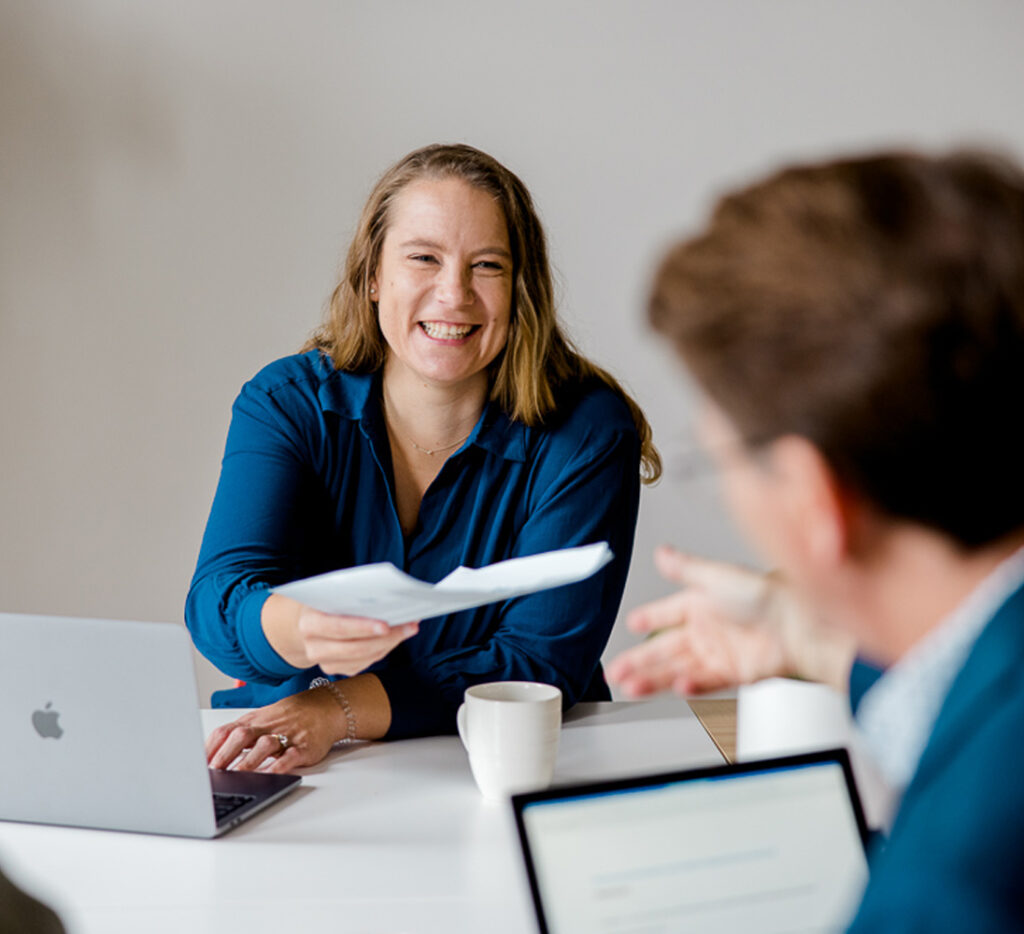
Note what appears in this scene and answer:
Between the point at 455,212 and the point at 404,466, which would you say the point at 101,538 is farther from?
the point at 455,212

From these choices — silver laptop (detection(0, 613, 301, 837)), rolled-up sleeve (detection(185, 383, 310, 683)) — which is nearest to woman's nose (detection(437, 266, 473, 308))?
rolled-up sleeve (detection(185, 383, 310, 683))

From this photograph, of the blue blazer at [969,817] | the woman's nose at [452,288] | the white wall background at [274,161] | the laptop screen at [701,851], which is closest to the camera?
the blue blazer at [969,817]

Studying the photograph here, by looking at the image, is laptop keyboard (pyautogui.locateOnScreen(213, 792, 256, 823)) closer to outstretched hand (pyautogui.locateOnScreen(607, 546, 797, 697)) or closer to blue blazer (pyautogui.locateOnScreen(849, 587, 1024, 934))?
outstretched hand (pyautogui.locateOnScreen(607, 546, 797, 697))

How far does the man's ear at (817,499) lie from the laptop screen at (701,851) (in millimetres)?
275

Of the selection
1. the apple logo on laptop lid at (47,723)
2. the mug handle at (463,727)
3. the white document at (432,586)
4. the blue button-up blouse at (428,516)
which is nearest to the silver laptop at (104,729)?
the apple logo on laptop lid at (47,723)

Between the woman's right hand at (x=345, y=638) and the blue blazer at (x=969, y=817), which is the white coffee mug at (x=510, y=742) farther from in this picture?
the blue blazer at (x=969, y=817)

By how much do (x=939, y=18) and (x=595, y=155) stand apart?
1.03 metres

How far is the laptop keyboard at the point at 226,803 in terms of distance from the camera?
1.15 metres

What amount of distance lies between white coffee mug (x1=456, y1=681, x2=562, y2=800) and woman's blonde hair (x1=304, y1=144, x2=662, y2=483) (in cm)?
65

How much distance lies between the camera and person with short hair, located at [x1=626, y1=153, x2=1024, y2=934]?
0.52 meters

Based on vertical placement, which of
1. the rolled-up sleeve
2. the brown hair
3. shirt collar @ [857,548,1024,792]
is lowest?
the rolled-up sleeve

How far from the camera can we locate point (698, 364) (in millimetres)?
627

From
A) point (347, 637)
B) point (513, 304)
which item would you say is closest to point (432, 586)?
point (347, 637)

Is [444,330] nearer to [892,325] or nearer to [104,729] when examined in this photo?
[104,729]
